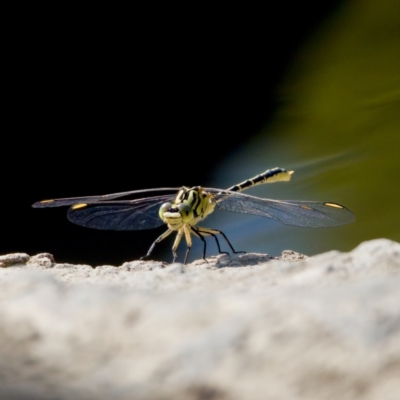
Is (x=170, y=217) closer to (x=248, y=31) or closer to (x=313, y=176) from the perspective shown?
(x=313, y=176)

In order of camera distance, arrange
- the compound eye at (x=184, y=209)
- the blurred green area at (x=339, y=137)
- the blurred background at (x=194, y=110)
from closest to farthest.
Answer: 1. the compound eye at (x=184, y=209)
2. the blurred green area at (x=339, y=137)
3. the blurred background at (x=194, y=110)

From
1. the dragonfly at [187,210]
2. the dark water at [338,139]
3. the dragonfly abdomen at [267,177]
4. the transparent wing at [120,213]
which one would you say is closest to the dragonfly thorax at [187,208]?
the dragonfly at [187,210]

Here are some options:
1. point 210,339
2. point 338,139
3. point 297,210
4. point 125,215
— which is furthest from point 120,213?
point 338,139

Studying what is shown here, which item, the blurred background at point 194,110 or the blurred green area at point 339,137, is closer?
the blurred green area at point 339,137

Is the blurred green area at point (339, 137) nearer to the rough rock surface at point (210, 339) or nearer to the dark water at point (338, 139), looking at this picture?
the dark water at point (338, 139)

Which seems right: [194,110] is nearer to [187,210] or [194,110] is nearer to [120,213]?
[120,213]

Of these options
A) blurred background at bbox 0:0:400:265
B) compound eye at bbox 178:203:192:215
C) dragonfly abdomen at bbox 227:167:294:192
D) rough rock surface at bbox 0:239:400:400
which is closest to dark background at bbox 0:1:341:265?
blurred background at bbox 0:0:400:265

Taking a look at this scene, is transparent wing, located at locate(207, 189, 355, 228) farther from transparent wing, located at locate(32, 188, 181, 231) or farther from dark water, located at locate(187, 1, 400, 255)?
dark water, located at locate(187, 1, 400, 255)
